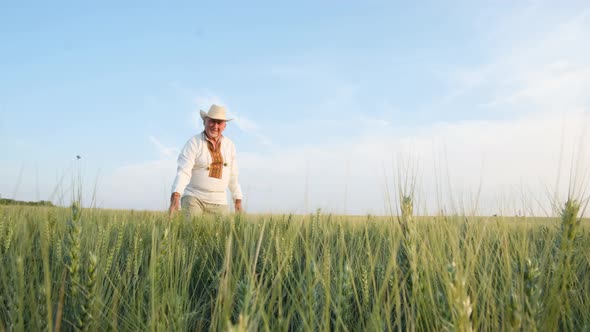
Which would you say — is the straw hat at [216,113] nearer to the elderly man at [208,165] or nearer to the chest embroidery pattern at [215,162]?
the elderly man at [208,165]

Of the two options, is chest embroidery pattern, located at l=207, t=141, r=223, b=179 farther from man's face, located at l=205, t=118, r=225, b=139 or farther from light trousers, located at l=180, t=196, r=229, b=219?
light trousers, located at l=180, t=196, r=229, b=219

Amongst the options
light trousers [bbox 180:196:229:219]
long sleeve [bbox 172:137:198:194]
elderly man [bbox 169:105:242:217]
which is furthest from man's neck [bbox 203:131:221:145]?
light trousers [bbox 180:196:229:219]

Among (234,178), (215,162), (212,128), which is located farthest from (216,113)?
(234,178)

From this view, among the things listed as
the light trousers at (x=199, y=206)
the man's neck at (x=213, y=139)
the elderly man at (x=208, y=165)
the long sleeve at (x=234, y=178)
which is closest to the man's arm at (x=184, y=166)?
the elderly man at (x=208, y=165)

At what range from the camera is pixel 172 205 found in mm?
5988

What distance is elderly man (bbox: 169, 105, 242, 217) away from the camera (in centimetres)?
676

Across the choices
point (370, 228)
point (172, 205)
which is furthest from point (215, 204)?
point (370, 228)

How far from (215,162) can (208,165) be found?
13 centimetres

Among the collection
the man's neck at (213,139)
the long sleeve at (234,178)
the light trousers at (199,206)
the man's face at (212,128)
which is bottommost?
the light trousers at (199,206)

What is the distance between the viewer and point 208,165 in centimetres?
694

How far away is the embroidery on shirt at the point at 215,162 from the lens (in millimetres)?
7000

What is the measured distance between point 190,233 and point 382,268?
5.78ft

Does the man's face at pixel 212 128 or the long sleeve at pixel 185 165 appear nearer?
the long sleeve at pixel 185 165

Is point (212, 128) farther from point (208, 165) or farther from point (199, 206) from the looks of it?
point (199, 206)
